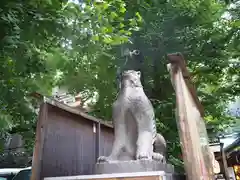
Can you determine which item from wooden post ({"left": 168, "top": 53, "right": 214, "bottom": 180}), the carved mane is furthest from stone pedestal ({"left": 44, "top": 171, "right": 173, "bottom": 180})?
the carved mane

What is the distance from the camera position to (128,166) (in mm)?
2305

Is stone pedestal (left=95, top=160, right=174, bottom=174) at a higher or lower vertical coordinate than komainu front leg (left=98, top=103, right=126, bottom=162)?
lower

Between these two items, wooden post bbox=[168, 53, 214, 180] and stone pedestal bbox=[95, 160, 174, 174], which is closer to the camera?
wooden post bbox=[168, 53, 214, 180]

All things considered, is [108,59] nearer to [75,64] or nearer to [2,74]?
[75,64]

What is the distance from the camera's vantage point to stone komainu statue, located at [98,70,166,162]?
255cm

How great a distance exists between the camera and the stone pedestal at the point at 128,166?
226 cm

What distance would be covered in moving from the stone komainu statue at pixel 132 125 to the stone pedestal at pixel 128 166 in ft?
0.31

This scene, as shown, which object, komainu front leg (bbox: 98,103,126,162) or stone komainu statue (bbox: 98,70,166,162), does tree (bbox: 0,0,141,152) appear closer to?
stone komainu statue (bbox: 98,70,166,162)

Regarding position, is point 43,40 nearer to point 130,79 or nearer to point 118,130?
point 130,79

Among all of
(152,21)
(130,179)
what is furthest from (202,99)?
(130,179)

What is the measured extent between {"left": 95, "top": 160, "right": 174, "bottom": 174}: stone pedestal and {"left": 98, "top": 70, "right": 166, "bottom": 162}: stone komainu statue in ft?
0.31

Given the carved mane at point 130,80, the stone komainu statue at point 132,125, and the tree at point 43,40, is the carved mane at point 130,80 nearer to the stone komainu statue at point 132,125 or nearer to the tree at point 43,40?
the stone komainu statue at point 132,125

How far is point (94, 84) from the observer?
6211mm

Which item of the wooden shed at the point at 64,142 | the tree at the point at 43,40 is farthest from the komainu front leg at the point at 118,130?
the tree at the point at 43,40
